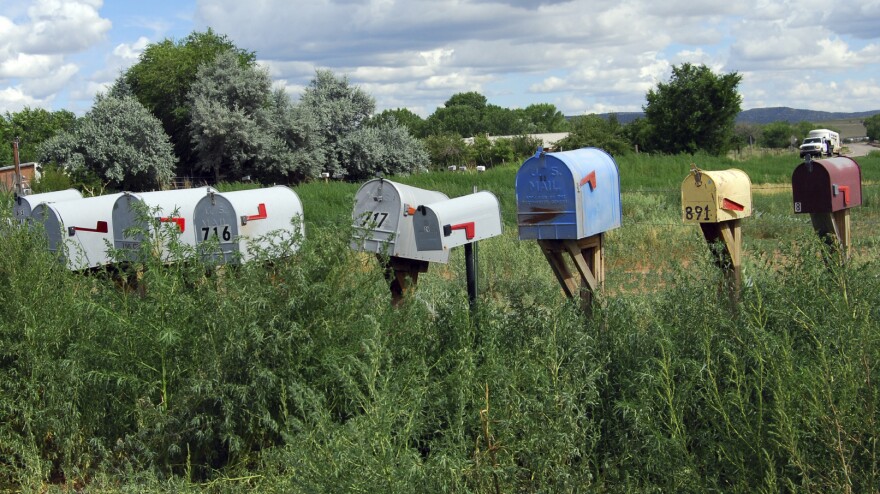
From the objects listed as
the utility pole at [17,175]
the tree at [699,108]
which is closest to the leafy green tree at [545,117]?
the tree at [699,108]

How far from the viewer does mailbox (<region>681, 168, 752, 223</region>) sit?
575 cm

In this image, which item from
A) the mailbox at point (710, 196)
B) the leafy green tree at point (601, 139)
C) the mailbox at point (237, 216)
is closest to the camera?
the mailbox at point (710, 196)

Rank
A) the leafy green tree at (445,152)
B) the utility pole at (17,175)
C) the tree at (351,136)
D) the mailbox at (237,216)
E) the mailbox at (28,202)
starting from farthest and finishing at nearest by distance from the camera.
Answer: the leafy green tree at (445,152), the tree at (351,136), the utility pole at (17,175), the mailbox at (28,202), the mailbox at (237,216)

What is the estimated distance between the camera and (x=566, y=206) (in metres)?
5.52

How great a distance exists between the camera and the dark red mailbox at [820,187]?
5.53 metres

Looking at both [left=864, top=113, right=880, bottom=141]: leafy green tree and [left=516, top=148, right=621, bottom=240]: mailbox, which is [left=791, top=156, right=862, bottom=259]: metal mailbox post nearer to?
[left=516, top=148, right=621, bottom=240]: mailbox

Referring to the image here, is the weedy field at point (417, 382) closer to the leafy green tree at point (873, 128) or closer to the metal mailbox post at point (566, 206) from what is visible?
the metal mailbox post at point (566, 206)

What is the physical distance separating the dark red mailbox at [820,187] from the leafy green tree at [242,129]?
29.7 m

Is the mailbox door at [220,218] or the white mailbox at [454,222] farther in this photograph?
the mailbox door at [220,218]

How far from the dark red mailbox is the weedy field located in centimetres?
53

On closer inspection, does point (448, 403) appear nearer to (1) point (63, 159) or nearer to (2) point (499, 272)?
(2) point (499, 272)

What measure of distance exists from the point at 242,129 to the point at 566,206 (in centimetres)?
2965

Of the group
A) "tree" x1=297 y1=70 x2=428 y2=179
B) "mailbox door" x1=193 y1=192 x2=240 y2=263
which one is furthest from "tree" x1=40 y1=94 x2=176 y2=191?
"mailbox door" x1=193 y1=192 x2=240 y2=263

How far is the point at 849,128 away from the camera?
4579 inches
